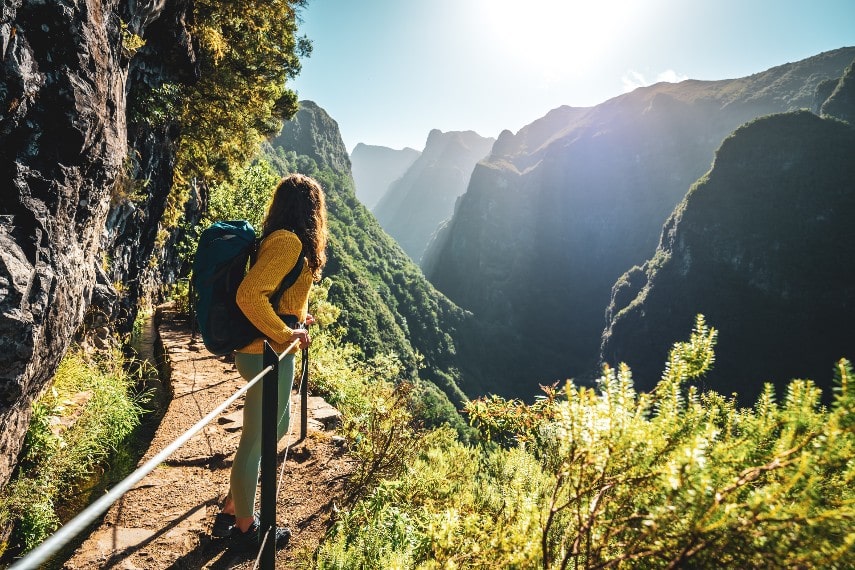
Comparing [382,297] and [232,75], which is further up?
[232,75]

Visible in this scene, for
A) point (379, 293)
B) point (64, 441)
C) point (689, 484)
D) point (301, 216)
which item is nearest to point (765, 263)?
point (379, 293)

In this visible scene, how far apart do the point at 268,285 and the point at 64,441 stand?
2.81 m

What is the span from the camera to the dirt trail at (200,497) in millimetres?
2562

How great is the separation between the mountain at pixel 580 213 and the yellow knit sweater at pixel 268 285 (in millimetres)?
89908

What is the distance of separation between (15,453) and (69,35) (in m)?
3.39

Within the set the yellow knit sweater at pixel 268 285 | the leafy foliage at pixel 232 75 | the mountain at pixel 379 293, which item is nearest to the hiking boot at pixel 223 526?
the yellow knit sweater at pixel 268 285

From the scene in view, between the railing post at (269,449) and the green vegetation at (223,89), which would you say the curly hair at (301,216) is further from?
the green vegetation at (223,89)

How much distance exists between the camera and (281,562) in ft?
8.70

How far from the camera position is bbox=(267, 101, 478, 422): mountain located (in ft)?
163

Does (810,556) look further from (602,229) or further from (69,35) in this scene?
(602,229)

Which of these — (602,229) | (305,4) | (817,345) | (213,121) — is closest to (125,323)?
(213,121)

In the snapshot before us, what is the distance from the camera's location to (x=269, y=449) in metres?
1.78

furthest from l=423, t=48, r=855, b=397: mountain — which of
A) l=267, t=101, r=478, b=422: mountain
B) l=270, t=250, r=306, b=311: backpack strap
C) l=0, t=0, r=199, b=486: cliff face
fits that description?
l=270, t=250, r=306, b=311: backpack strap

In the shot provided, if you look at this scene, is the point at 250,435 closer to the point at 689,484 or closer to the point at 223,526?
the point at 223,526
